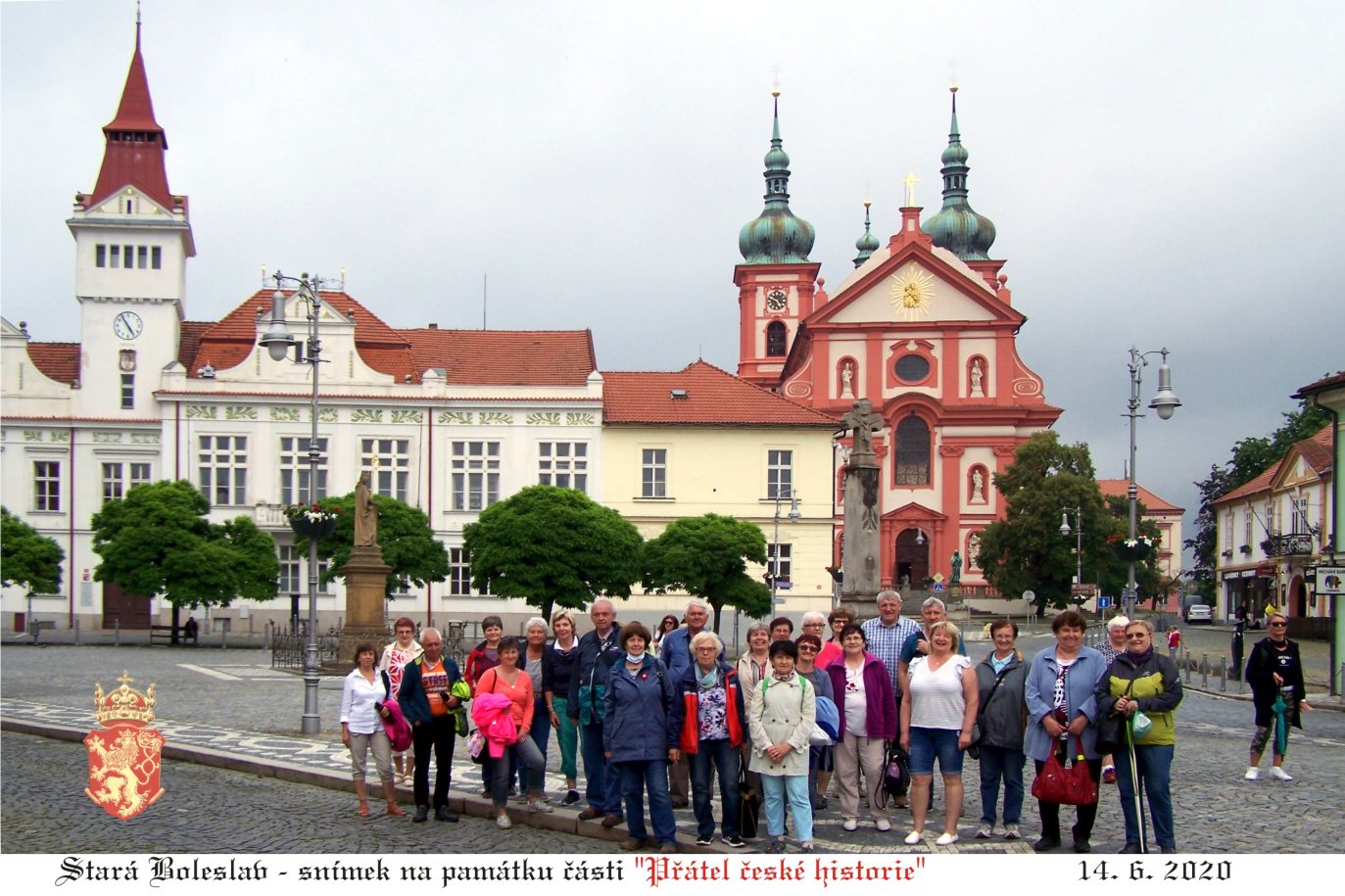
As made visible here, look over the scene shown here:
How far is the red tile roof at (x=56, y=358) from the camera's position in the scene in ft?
171

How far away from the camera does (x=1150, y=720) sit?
1009cm

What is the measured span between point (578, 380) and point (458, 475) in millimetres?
5355

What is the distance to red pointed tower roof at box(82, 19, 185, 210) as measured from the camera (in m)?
53.0

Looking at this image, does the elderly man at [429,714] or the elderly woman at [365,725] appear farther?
the elderly woman at [365,725]

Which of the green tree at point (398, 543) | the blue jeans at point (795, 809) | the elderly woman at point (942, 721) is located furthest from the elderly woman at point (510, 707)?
the green tree at point (398, 543)

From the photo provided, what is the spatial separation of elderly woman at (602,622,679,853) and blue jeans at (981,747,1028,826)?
2.32 metres

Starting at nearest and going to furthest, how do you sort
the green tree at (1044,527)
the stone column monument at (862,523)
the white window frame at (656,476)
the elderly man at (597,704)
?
1. the elderly man at (597,704)
2. the stone column monument at (862,523)
3. the white window frame at (656,476)
4. the green tree at (1044,527)

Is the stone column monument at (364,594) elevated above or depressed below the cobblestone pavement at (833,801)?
above

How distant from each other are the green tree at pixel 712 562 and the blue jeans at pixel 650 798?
31.8 m

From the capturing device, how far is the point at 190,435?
50.1m

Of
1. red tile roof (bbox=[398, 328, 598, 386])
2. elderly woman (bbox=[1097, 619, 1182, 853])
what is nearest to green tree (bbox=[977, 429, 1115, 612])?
red tile roof (bbox=[398, 328, 598, 386])

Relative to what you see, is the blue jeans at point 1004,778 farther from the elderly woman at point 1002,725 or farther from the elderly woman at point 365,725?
the elderly woman at point 365,725
